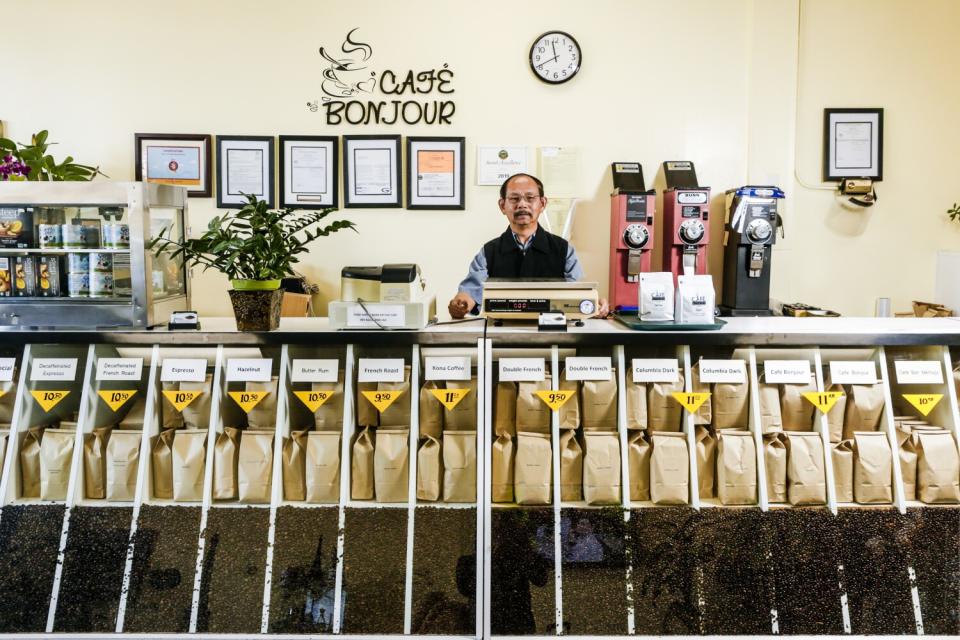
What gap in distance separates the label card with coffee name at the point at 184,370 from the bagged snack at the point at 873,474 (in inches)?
79.2

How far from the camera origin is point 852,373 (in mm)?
2088

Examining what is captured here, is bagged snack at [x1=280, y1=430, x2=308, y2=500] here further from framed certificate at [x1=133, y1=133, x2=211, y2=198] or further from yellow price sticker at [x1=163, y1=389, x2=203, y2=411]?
framed certificate at [x1=133, y1=133, x2=211, y2=198]

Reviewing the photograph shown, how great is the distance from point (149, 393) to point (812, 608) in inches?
80.8

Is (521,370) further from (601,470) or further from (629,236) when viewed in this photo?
(629,236)

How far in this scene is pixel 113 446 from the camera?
2.07 metres

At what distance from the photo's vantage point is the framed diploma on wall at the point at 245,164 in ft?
15.1

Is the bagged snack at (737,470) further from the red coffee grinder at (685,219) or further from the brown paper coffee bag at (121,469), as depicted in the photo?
the red coffee grinder at (685,219)

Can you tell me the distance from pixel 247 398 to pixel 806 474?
170 cm

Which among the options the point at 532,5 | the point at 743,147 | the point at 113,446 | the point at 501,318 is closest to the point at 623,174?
the point at 743,147

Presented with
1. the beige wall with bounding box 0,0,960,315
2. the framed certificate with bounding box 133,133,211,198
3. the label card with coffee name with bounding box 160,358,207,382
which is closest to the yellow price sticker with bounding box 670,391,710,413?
the label card with coffee name with bounding box 160,358,207,382

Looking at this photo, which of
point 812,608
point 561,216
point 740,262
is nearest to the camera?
point 812,608

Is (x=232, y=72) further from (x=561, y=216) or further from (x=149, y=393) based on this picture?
(x=149, y=393)

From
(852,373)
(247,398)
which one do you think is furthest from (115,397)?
(852,373)

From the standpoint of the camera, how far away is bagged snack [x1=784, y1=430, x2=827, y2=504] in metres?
2.03
